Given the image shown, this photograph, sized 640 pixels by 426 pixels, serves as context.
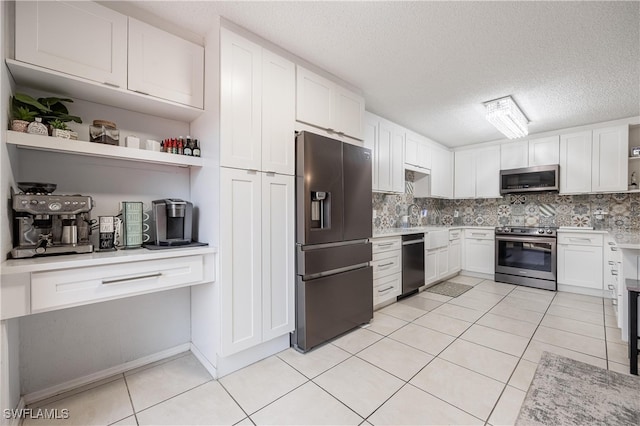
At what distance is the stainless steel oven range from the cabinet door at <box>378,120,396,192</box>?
221cm

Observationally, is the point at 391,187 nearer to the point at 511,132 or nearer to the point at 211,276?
the point at 511,132

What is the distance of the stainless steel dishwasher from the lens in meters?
3.46

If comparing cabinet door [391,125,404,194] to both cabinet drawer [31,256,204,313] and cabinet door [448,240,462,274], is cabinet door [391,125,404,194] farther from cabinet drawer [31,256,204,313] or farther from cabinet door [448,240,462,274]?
cabinet drawer [31,256,204,313]

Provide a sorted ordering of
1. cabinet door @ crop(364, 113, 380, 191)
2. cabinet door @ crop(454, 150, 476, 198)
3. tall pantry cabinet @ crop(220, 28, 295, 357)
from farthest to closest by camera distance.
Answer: cabinet door @ crop(454, 150, 476, 198), cabinet door @ crop(364, 113, 380, 191), tall pantry cabinet @ crop(220, 28, 295, 357)

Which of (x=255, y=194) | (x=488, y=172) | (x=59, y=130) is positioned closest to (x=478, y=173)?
(x=488, y=172)

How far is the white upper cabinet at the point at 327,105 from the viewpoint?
7.65ft

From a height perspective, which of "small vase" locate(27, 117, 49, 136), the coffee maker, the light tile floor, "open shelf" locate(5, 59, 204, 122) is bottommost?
the light tile floor

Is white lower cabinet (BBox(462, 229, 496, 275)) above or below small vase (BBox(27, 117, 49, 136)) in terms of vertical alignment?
below

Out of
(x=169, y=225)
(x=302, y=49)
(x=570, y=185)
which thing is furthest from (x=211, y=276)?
(x=570, y=185)

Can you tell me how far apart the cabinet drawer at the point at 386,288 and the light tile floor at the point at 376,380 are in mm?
342

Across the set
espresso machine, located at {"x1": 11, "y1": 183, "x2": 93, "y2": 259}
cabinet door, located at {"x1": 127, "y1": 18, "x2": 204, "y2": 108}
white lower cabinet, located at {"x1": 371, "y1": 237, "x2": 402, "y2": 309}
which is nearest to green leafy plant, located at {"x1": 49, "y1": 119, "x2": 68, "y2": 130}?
espresso machine, located at {"x1": 11, "y1": 183, "x2": 93, "y2": 259}

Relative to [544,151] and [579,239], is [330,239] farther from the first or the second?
[544,151]

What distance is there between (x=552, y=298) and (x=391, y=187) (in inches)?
103

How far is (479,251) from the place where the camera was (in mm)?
4641
